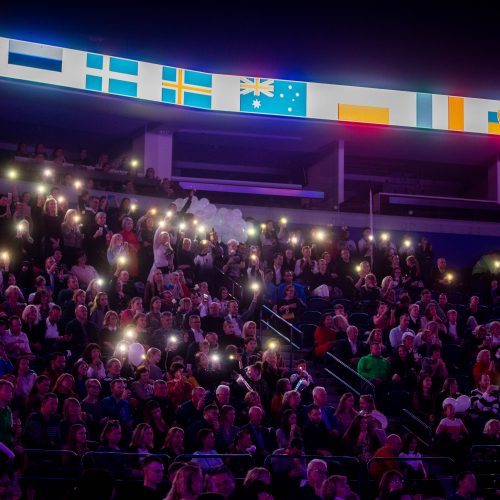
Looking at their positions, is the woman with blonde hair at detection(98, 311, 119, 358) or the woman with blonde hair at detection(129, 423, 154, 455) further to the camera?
the woman with blonde hair at detection(98, 311, 119, 358)

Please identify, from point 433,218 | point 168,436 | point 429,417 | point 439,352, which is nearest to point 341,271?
point 439,352

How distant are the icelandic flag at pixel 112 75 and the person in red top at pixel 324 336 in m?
9.03

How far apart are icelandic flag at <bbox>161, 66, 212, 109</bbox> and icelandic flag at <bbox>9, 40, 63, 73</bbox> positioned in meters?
2.54

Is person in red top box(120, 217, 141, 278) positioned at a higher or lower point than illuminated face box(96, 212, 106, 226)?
lower

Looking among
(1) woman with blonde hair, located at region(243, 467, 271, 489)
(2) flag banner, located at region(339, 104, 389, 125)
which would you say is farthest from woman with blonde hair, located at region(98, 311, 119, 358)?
(2) flag banner, located at region(339, 104, 389, 125)

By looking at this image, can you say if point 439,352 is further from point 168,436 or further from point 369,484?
point 168,436

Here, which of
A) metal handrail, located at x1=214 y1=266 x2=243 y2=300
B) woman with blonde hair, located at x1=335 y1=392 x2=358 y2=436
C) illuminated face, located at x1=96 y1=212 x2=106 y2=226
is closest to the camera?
woman with blonde hair, located at x1=335 y1=392 x2=358 y2=436

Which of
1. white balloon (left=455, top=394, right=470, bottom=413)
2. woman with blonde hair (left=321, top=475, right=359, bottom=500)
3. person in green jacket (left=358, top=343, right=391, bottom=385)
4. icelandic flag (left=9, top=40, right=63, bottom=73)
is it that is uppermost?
icelandic flag (left=9, top=40, right=63, bottom=73)

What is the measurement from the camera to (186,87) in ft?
68.9

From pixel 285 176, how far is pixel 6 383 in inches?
706

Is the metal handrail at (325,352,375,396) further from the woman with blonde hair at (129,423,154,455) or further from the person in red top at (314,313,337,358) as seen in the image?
the woman with blonde hair at (129,423,154,455)

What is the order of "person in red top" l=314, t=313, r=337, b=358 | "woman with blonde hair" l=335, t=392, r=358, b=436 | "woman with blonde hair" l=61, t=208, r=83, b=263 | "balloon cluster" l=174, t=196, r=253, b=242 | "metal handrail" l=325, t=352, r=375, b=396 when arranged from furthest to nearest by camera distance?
"balloon cluster" l=174, t=196, r=253, b=242 < "woman with blonde hair" l=61, t=208, r=83, b=263 < "person in red top" l=314, t=313, r=337, b=358 < "metal handrail" l=325, t=352, r=375, b=396 < "woman with blonde hair" l=335, t=392, r=358, b=436

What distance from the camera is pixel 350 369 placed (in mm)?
12469

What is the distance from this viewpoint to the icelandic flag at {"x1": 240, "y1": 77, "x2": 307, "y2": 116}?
21469 mm
